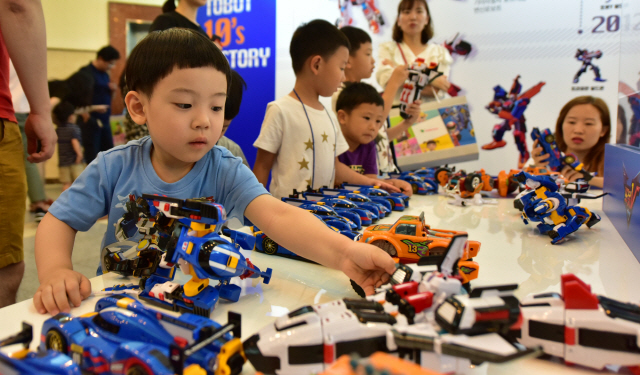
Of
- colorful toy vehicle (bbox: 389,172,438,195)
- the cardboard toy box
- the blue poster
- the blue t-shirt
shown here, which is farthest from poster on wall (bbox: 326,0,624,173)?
the blue t-shirt

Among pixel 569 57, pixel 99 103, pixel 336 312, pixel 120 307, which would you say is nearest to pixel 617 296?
pixel 336 312

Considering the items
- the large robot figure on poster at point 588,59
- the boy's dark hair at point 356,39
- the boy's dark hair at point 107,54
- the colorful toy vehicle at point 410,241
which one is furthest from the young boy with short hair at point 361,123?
the boy's dark hair at point 107,54

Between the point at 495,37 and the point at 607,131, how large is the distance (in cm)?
130

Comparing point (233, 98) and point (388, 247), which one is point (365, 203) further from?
point (233, 98)

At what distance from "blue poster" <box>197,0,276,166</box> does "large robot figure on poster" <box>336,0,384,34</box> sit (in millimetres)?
589

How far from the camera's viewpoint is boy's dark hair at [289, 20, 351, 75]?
1.84 m

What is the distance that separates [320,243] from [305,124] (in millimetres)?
1036

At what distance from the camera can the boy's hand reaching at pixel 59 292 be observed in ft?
2.39

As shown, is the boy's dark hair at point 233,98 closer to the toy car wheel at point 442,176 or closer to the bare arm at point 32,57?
the bare arm at point 32,57

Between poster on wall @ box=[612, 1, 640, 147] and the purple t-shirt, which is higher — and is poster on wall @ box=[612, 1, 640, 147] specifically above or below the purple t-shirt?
above

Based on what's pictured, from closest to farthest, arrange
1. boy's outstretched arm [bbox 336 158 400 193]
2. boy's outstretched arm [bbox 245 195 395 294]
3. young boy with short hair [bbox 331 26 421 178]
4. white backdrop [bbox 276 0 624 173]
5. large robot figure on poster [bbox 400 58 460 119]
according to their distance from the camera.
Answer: boy's outstretched arm [bbox 245 195 395 294] → boy's outstretched arm [bbox 336 158 400 193] → large robot figure on poster [bbox 400 58 460 119] → young boy with short hair [bbox 331 26 421 178] → white backdrop [bbox 276 0 624 173]

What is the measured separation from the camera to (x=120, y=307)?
0.62 metres

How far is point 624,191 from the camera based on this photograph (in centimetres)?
136

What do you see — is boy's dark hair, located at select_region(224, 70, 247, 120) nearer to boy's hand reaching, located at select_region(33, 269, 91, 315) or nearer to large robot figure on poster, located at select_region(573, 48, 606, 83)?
boy's hand reaching, located at select_region(33, 269, 91, 315)
